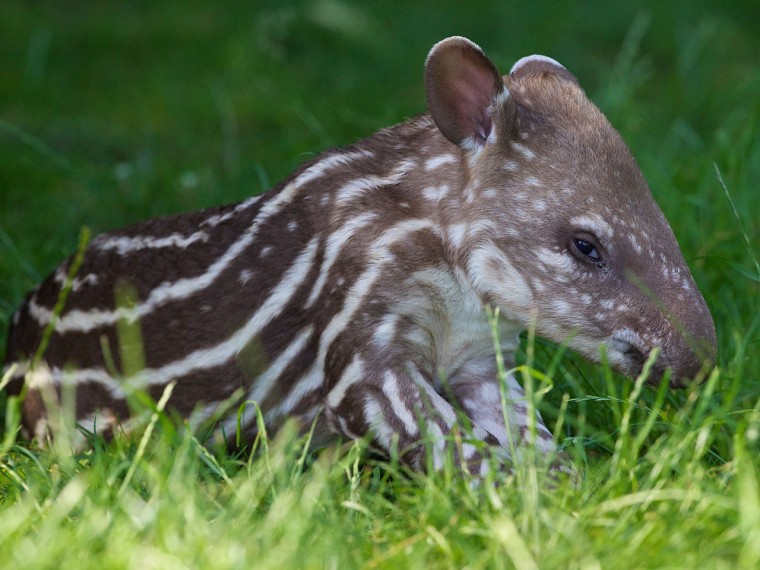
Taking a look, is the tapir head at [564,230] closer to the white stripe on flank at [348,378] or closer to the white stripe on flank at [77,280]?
the white stripe on flank at [348,378]

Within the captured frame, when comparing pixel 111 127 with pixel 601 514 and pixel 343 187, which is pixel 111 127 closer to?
pixel 343 187

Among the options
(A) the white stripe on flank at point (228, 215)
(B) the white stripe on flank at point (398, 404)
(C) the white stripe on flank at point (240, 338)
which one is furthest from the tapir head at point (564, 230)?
(A) the white stripe on flank at point (228, 215)

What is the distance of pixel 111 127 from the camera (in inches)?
277

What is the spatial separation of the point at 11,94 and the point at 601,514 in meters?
5.29

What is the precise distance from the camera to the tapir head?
3.53 meters

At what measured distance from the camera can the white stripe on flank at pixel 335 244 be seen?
3752 millimetres

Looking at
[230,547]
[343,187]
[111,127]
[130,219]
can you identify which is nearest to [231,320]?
[343,187]

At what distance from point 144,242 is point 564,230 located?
146cm

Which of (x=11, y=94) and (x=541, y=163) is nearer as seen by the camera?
(x=541, y=163)

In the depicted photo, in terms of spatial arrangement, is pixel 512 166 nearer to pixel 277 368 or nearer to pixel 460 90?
pixel 460 90

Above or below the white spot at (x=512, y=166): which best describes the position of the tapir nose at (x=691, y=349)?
below

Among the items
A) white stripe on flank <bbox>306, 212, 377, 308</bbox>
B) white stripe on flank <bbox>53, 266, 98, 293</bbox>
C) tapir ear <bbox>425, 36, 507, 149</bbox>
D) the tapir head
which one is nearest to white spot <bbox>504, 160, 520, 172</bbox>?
the tapir head

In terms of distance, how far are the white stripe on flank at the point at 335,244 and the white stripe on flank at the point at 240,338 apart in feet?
0.18

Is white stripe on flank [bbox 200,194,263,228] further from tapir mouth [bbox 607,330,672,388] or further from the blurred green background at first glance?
tapir mouth [bbox 607,330,672,388]
